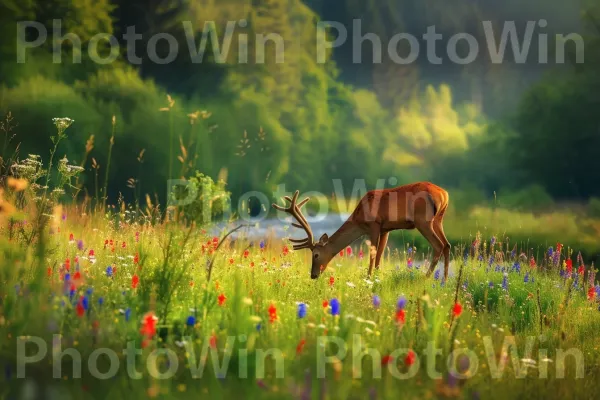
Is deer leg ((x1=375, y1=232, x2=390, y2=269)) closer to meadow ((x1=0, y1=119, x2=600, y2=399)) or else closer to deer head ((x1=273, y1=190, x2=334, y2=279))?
deer head ((x1=273, y1=190, x2=334, y2=279))

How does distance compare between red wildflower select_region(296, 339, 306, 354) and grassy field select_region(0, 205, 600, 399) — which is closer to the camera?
grassy field select_region(0, 205, 600, 399)

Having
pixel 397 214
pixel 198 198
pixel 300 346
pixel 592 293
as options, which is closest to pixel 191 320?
pixel 300 346

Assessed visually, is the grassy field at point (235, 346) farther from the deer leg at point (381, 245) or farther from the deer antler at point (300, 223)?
the deer leg at point (381, 245)

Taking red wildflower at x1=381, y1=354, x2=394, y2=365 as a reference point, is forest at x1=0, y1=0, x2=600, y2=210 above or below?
above

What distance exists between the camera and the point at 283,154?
2091cm

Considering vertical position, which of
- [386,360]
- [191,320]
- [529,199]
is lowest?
[386,360]

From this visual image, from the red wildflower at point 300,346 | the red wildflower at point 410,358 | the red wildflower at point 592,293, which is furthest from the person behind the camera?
the red wildflower at point 592,293

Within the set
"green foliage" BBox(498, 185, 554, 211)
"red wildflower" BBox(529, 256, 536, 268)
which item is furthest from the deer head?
"green foliage" BBox(498, 185, 554, 211)

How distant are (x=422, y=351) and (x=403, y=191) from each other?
14.7 ft

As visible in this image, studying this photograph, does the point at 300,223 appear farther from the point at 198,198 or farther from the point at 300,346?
the point at 300,346

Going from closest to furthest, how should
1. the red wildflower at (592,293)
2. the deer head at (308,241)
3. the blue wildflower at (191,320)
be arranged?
the blue wildflower at (191,320)
the red wildflower at (592,293)
the deer head at (308,241)

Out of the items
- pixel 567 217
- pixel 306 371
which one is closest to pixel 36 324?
pixel 306 371

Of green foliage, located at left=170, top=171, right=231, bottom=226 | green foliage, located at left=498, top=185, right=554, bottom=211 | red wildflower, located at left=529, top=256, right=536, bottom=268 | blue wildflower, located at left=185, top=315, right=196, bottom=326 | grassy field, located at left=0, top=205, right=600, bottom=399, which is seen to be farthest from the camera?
green foliage, located at left=498, top=185, right=554, bottom=211

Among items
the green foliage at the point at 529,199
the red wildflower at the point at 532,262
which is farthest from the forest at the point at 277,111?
the red wildflower at the point at 532,262
